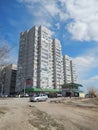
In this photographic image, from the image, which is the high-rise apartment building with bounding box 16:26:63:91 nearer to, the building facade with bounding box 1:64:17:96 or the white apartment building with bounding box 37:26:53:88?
the white apartment building with bounding box 37:26:53:88

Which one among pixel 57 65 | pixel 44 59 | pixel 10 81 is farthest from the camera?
pixel 10 81

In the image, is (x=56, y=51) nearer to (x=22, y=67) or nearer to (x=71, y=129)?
(x=22, y=67)

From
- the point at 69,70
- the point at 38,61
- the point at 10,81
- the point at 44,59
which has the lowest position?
the point at 10,81

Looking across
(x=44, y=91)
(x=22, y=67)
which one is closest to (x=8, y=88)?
(x=22, y=67)

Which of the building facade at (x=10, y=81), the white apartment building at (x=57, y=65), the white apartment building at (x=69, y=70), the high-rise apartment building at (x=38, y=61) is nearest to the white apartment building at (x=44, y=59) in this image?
the high-rise apartment building at (x=38, y=61)

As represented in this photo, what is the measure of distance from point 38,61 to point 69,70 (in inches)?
1886

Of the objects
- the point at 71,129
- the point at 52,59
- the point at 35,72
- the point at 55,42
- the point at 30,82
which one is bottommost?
the point at 71,129

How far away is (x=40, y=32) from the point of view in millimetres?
112312

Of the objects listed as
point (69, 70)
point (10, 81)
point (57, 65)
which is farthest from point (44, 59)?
point (69, 70)

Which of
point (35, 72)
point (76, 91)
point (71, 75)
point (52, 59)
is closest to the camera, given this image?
point (76, 91)

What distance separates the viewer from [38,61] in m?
107

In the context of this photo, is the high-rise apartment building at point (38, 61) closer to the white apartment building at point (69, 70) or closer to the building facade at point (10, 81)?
the building facade at point (10, 81)

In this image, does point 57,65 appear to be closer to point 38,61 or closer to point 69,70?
point 38,61

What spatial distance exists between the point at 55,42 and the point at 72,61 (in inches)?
1427
